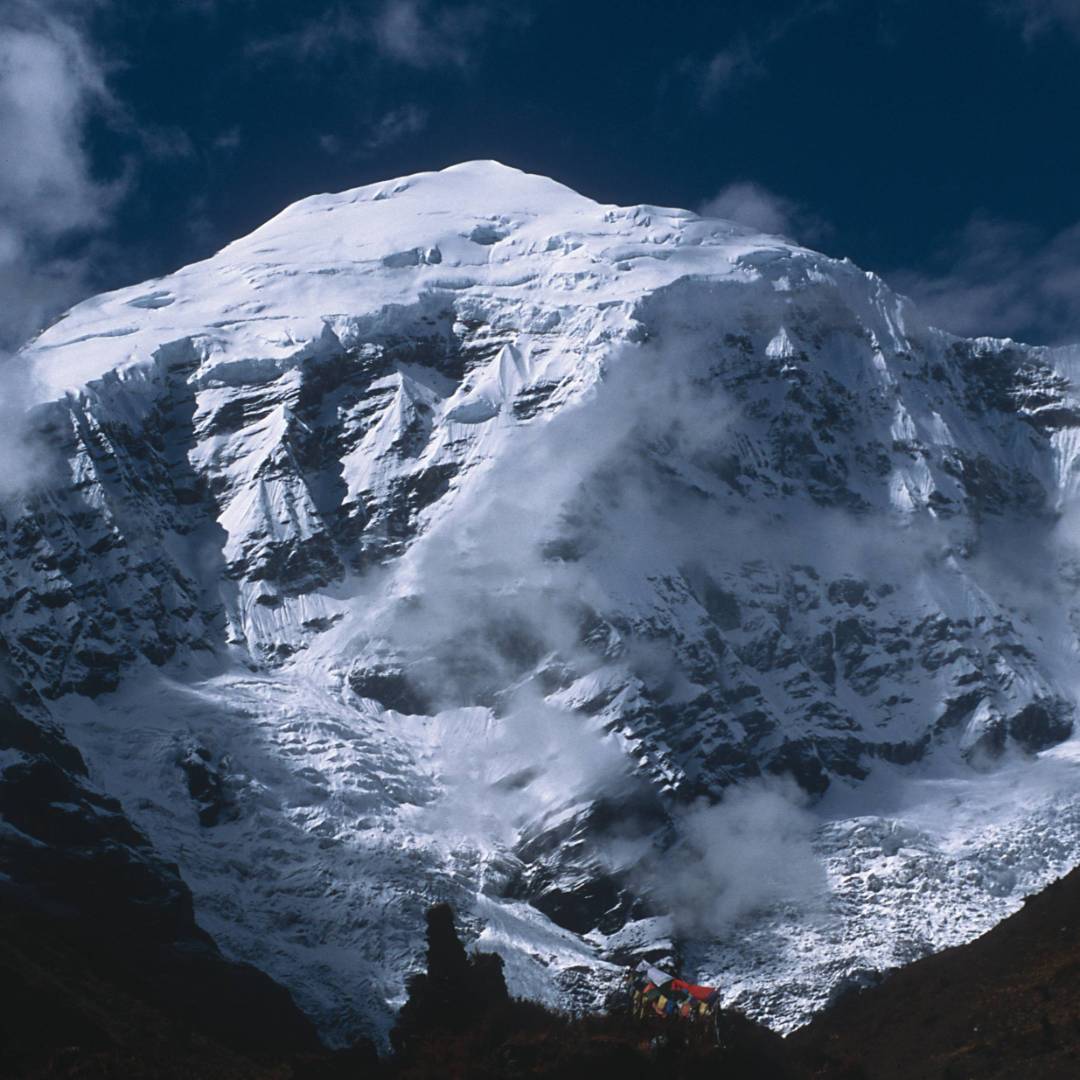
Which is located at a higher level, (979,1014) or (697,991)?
(697,991)

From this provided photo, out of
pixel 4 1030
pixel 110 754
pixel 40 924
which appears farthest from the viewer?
pixel 110 754

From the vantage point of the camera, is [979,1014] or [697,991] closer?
[697,991]

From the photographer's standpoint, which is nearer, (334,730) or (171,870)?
(171,870)

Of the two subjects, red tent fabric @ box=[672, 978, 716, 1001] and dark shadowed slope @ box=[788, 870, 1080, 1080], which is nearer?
dark shadowed slope @ box=[788, 870, 1080, 1080]

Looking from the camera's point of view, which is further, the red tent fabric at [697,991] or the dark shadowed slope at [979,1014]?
the red tent fabric at [697,991]

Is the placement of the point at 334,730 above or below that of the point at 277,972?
above

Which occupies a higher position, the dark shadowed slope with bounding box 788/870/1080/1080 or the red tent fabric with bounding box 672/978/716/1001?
the red tent fabric with bounding box 672/978/716/1001

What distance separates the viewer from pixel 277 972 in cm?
15188

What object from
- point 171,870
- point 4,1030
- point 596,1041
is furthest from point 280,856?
point 596,1041

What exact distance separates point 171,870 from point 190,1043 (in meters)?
65.9

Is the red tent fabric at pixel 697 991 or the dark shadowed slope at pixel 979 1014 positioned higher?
the red tent fabric at pixel 697 991

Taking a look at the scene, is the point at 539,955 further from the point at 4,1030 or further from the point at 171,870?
the point at 4,1030

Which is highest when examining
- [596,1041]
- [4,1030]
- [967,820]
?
[4,1030]

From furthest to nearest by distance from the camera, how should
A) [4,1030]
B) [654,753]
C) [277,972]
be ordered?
[654,753]
[277,972]
[4,1030]
